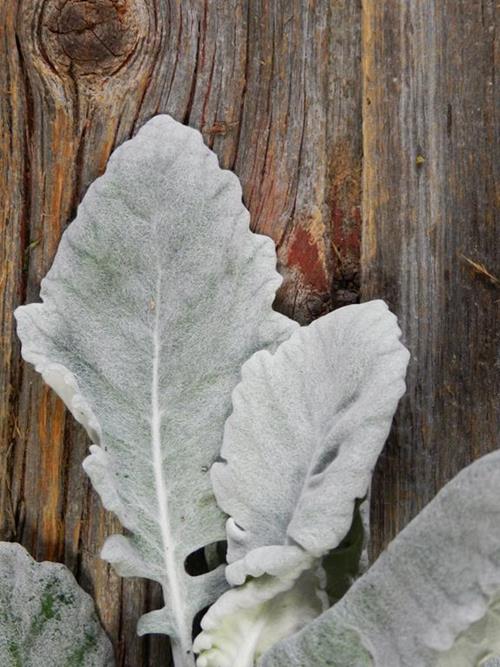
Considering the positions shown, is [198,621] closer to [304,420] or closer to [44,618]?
[44,618]

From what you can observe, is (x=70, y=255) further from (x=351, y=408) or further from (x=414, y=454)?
(x=414, y=454)

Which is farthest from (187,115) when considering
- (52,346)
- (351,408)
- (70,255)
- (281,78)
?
(351,408)

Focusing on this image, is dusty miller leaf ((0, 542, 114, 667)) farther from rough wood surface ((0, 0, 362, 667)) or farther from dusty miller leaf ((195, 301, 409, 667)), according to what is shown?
dusty miller leaf ((195, 301, 409, 667))

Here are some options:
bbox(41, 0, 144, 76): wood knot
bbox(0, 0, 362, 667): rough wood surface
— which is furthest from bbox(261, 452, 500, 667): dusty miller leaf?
bbox(41, 0, 144, 76): wood knot

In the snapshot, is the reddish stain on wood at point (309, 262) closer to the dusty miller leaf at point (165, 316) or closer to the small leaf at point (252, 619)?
the dusty miller leaf at point (165, 316)

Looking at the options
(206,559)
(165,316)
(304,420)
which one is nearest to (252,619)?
(206,559)

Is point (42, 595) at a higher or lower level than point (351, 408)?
lower
